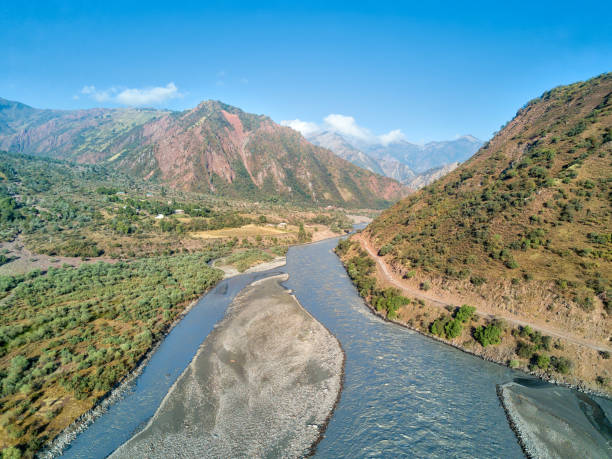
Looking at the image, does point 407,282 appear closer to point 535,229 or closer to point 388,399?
point 535,229

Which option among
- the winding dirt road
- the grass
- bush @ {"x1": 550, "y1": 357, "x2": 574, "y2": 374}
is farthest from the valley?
the grass

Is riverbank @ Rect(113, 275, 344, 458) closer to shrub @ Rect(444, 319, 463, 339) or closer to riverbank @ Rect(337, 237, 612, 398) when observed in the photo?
riverbank @ Rect(337, 237, 612, 398)

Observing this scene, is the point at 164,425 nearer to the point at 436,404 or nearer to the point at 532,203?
the point at 436,404

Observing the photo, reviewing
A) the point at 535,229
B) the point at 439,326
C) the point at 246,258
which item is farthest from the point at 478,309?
the point at 246,258

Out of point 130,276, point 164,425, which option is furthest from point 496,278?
point 130,276

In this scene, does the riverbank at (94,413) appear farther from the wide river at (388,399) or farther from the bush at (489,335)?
the bush at (489,335)

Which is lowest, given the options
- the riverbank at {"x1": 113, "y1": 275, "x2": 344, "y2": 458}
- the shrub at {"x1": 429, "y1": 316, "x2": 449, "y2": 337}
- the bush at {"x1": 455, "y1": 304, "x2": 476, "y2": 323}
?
the riverbank at {"x1": 113, "y1": 275, "x2": 344, "y2": 458}
